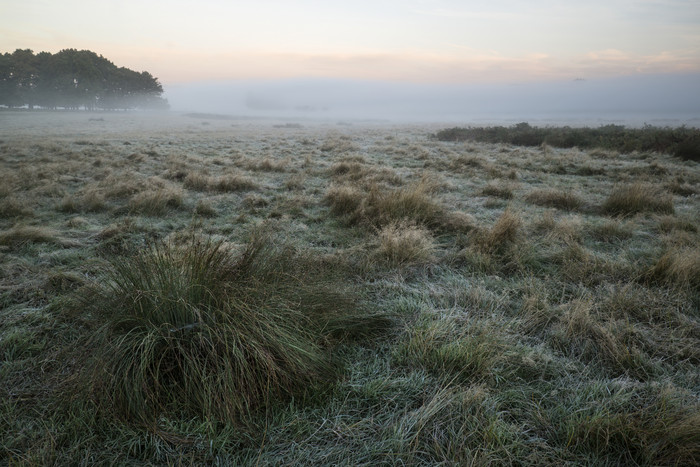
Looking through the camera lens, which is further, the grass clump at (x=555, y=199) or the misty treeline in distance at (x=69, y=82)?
the misty treeline in distance at (x=69, y=82)

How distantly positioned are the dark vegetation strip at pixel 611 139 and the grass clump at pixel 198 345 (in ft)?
60.0

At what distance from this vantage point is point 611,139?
19.0 meters

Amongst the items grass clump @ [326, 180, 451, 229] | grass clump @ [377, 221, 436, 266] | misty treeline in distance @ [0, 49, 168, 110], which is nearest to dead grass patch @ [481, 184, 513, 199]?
grass clump @ [326, 180, 451, 229]

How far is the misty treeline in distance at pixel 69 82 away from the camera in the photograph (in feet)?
133

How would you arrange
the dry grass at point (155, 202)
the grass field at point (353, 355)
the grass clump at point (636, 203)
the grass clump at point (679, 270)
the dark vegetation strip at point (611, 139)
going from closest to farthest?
the grass field at point (353, 355) < the grass clump at point (679, 270) < the dry grass at point (155, 202) < the grass clump at point (636, 203) < the dark vegetation strip at point (611, 139)

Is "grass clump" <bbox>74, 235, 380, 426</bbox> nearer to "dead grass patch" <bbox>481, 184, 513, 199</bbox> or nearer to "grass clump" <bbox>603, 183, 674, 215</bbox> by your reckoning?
"grass clump" <bbox>603, 183, 674, 215</bbox>

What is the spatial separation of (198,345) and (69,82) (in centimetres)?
7034

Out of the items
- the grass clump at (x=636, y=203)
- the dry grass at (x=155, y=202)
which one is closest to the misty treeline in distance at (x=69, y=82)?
the dry grass at (x=155, y=202)

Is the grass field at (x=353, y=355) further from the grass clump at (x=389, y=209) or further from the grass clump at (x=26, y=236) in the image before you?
the grass clump at (x=389, y=209)

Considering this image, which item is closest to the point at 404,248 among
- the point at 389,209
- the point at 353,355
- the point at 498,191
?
the point at 389,209

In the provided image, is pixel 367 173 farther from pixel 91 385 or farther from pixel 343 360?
pixel 91 385

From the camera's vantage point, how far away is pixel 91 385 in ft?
5.96

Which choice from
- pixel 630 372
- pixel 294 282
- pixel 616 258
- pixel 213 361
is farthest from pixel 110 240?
pixel 616 258

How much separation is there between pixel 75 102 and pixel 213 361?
7281cm
